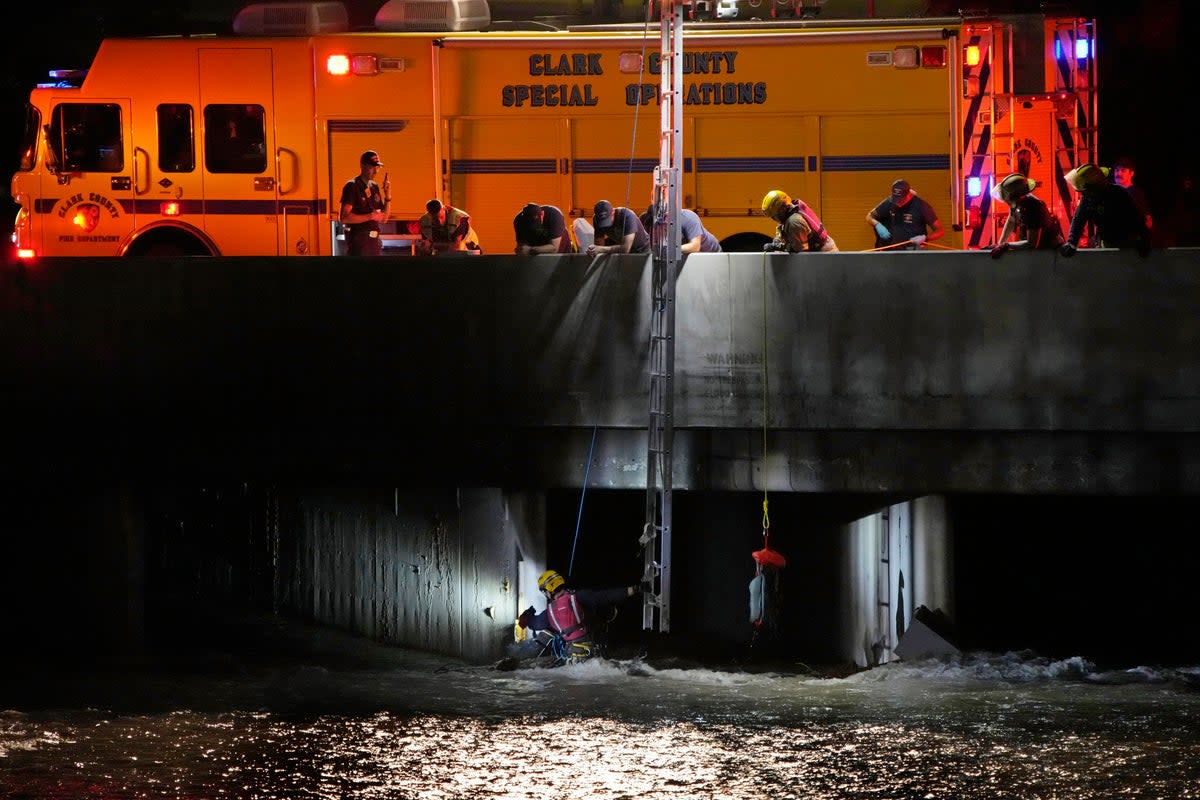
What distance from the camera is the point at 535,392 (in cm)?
1372

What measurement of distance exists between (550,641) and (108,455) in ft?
14.4

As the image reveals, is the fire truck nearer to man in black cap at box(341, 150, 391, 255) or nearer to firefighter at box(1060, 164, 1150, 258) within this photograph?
man in black cap at box(341, 150, 391, 255)

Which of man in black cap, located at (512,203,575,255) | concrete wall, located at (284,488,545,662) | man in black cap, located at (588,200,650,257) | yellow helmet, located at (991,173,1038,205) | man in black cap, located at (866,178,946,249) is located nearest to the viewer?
yellow helmet, located at (991,173,1038,205)

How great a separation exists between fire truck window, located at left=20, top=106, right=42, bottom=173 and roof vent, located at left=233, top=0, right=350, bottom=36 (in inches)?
98.2

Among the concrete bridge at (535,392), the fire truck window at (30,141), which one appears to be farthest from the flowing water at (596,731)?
the fire truck window at (30,141)

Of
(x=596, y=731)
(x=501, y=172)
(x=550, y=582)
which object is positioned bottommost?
(x=596, y=731)

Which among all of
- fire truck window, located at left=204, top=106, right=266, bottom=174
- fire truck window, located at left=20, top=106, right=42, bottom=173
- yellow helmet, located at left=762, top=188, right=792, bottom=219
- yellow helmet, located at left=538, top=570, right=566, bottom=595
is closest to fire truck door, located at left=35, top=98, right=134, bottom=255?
fire truck window, located at left=20, top=106, right=42, bottom=173

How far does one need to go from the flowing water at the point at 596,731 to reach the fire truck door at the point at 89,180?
515 centimetres

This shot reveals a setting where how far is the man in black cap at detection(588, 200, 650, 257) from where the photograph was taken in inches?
558

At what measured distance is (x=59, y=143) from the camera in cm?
1712

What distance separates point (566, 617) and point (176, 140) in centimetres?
719

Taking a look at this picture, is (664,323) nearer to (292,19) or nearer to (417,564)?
(417,564)

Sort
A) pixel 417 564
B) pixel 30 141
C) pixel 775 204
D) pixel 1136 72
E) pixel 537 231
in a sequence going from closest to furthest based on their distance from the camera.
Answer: pixel 775 204 < pixel 537 231 < pixel 417 564 < pixel 30 141 < pixel 1136 72

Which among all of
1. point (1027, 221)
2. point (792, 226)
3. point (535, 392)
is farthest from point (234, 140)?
point (1027, 221)
